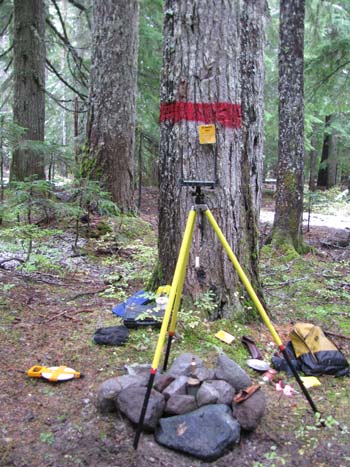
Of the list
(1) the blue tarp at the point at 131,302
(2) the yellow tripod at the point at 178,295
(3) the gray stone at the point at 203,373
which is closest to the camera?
(2) the yellow tripod at the point at 178,295

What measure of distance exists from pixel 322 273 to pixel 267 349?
11.0 ft

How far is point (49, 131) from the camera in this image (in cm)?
2594

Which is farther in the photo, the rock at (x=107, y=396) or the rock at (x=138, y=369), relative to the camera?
the rock at (x=138, y=369)

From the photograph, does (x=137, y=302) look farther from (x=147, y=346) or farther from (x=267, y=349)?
(x=267, y=349)

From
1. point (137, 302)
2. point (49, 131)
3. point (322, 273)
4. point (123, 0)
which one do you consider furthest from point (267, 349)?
point (49, 131)

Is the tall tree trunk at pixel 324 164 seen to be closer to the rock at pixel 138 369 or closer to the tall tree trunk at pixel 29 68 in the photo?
the tall tree trunk at pixel 29 68

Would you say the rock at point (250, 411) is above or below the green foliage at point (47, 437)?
above

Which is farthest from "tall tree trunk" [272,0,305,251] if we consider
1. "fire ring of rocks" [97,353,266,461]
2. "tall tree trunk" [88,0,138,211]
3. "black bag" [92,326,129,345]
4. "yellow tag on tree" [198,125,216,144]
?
"fire ring of rocks" [97,353,266,461]

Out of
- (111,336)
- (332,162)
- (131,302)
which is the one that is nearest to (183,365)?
(111,336)

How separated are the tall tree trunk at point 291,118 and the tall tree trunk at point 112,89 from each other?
8.85 ft

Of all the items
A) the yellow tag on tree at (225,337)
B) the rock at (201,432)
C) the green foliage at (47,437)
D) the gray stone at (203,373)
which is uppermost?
the yellow tag on tree at (225,337)

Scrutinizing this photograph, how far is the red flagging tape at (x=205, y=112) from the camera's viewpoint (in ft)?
11.7

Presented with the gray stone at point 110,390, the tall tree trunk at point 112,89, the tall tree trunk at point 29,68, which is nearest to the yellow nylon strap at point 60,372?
the gray stone at point 110,390

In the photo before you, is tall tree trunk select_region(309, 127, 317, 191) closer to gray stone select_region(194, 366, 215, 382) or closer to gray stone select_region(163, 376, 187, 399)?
gray stone select_region(194, 366, 215, 382)
